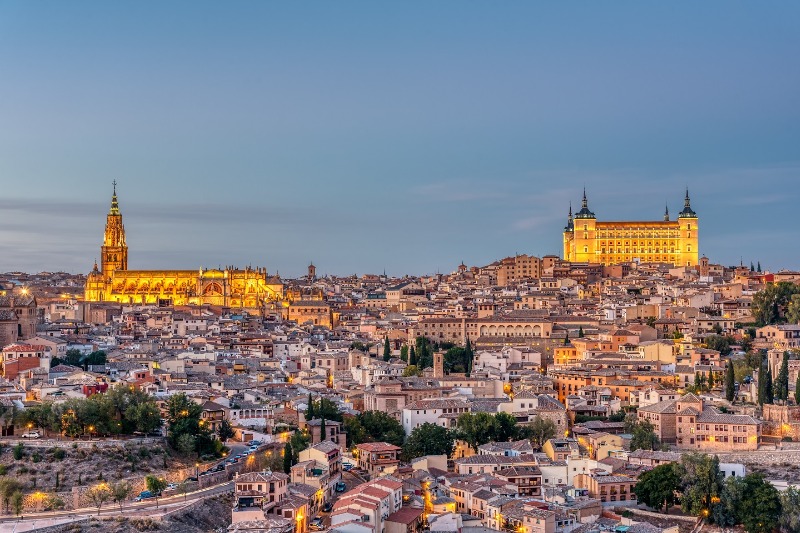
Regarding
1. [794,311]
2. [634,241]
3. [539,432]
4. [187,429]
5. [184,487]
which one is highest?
[634,241]

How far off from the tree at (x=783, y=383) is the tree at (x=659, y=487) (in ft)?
23.2

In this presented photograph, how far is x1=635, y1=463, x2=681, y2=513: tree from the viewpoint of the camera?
2850cm

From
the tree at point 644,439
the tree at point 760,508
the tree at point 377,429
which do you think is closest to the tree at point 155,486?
the tree at point 377,429

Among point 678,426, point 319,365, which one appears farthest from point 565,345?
point 678,426

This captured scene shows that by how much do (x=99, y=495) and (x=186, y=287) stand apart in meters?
46.7

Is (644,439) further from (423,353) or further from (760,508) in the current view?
(423,353)

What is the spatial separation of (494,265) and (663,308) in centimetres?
2785

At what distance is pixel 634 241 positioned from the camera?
75625 millimetres

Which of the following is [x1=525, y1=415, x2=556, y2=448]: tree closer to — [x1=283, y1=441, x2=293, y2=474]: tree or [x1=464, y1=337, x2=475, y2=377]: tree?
[x1=283, y1=441, x2=293, y2=474]: tree

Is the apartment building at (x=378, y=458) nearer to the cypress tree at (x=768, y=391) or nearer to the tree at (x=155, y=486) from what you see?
the tree at (x=155, y=486)

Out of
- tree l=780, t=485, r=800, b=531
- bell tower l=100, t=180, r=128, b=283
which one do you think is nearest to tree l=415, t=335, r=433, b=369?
tree l=780, t=485, r=800, b=531

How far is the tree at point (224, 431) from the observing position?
109 ft

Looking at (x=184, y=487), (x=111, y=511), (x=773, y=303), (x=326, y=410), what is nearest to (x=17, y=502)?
(x=111, y=511)

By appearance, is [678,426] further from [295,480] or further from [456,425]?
[295,480]
